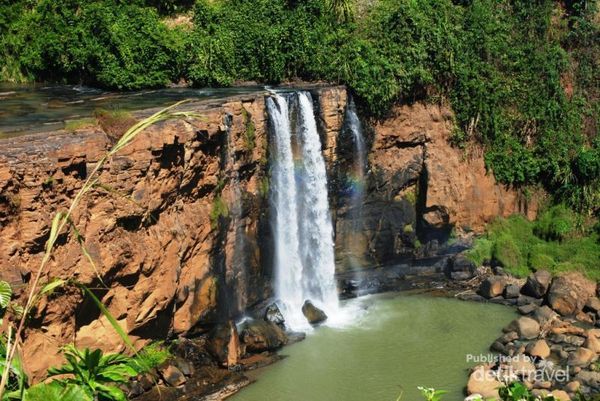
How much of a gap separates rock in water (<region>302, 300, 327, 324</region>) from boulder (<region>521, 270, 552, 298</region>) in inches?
246

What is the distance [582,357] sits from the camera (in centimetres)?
1652

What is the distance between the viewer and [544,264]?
70.5 ft

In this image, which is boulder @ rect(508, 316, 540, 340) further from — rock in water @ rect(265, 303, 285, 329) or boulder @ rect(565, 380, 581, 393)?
rock in water @ rect(265, 303, 285, 329)

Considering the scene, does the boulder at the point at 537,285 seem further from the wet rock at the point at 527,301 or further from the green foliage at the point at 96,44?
the green foliage at the point at 96,44

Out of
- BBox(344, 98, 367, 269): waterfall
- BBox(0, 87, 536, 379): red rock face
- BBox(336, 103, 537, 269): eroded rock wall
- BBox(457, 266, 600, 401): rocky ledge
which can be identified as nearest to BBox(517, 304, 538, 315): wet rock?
BBox(457, 266, 600, 401): rocky ledge

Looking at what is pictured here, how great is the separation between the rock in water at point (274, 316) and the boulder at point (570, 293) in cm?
780

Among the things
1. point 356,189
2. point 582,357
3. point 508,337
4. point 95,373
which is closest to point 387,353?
point 508,337

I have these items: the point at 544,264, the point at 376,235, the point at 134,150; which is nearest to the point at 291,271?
the point at 376,235

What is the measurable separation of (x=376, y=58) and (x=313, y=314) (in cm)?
874

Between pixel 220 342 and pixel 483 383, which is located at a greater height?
pixel 220 342

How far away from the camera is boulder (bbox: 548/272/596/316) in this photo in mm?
19359

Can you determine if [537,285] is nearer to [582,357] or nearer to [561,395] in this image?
[582,357]

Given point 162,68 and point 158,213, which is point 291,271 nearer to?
point 158,213

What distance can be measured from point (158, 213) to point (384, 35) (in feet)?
37.9
